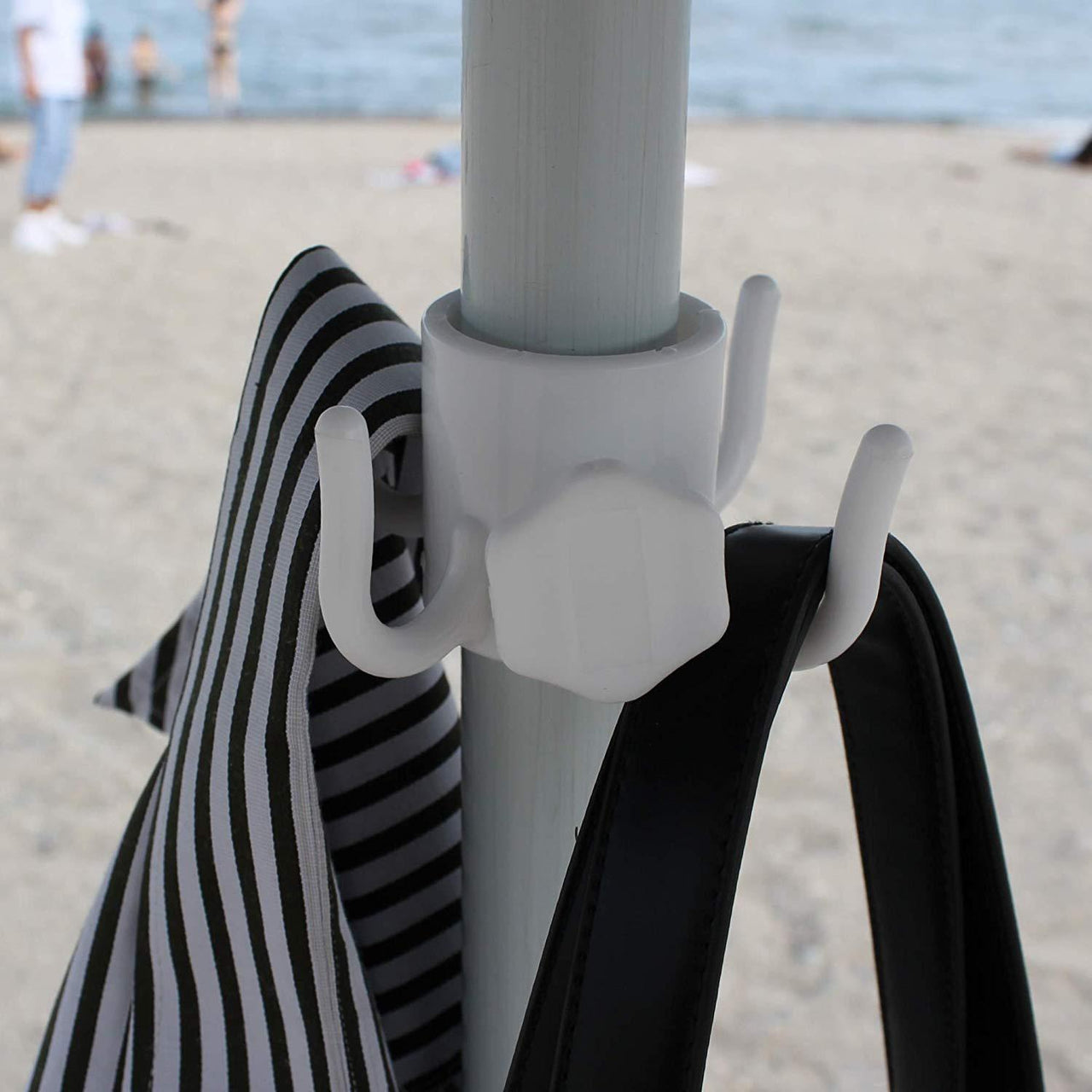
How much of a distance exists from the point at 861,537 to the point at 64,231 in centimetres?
512

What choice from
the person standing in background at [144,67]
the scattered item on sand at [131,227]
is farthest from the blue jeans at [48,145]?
the person standing in background at [144,67]

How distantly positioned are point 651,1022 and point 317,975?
147mm

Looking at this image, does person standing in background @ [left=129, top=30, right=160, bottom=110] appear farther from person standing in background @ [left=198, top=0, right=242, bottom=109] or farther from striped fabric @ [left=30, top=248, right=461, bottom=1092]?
striped fabric @ [left=30, top=248, right=461, bottom=1092]

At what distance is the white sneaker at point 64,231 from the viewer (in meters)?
4.93

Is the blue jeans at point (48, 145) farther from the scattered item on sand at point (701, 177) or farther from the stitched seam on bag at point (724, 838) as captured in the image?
the stitched seam on bag at point (724, 838)

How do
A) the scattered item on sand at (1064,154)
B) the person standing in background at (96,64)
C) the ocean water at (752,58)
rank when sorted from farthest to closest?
the ocean water at (752,58)
the person standing in background at (96,64)
the scattered item on sand at (1064,154)

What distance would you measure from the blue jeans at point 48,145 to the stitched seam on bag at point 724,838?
509 centimetres

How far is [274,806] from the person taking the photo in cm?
43

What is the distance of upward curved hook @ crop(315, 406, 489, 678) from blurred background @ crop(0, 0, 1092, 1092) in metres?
1.14

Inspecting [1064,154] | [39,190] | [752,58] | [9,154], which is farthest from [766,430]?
[752,58]

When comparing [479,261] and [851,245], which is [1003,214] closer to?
[851,245]

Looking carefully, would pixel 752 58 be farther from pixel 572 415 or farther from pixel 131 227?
pixel 572 415

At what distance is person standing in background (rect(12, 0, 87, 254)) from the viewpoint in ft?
15.6

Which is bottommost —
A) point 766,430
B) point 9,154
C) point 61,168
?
point 766,430
